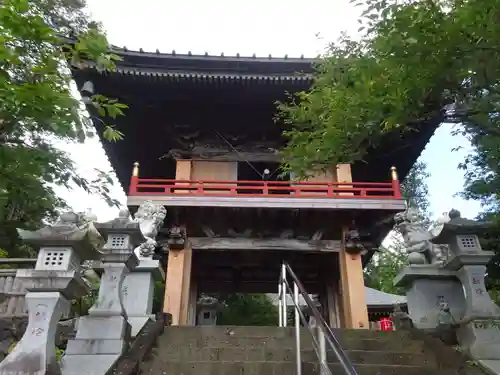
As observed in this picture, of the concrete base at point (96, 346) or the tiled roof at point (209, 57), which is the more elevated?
the tiled roof at point (209, 57)

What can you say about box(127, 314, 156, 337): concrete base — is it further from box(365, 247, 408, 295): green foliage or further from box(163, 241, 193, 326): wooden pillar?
box(365, 247, 408, 295): green foliage

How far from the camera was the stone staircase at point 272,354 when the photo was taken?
4906 millimetres

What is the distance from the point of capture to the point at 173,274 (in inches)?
409

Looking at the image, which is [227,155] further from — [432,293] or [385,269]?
[385,269]

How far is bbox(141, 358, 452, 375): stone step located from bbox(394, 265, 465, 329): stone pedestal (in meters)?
1.26

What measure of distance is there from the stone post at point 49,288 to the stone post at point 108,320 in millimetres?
345

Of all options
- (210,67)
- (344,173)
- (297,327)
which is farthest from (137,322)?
(344,173)

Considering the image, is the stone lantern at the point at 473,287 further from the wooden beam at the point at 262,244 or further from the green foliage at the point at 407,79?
the wooden beam at the point at 262,244

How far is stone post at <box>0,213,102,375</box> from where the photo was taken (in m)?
4.30

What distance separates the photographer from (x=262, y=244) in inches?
440

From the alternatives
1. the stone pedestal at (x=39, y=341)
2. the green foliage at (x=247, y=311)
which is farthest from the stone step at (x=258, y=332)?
the green foliage at (x=247, y=311)

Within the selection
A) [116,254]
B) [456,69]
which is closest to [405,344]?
[456,69]

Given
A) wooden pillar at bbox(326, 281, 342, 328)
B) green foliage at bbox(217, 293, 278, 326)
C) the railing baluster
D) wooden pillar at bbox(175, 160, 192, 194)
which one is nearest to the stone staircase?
the railing baluster

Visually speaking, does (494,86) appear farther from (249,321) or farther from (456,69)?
(249,321)
